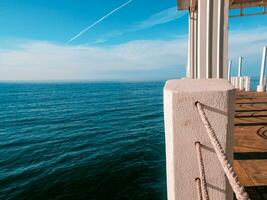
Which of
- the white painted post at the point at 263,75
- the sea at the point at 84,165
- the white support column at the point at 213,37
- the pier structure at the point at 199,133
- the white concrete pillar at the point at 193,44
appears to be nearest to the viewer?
the pier structure at the point at 199,133

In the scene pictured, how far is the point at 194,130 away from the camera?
6.29ft

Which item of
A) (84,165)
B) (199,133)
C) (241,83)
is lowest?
A: (84,165)

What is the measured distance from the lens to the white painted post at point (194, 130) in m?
1.85

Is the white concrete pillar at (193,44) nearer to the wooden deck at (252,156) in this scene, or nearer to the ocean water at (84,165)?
the wooden deck at (252,156)

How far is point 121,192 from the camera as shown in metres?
8.70

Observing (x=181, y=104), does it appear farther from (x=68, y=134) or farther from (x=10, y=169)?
(x=68, y=134)

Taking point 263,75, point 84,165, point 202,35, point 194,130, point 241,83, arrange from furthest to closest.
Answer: point 241,83 < point 263,75 < point 84,165 < point 202,35 < point 194,130

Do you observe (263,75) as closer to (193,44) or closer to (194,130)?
(193,44)

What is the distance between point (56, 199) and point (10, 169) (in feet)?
18.1

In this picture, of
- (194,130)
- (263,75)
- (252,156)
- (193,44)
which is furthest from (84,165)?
(263,75)

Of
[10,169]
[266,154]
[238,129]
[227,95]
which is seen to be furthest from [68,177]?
[227,95]

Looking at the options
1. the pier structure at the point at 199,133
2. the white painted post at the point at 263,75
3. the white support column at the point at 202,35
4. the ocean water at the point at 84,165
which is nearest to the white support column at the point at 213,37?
the white support column at the point at 202,35

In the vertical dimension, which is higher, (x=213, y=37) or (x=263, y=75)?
(x=213, y=37)

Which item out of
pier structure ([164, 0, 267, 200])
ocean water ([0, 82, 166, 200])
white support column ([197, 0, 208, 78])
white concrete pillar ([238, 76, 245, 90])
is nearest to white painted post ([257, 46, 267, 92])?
white concrete pillar ([238, 76, 245, 90])
